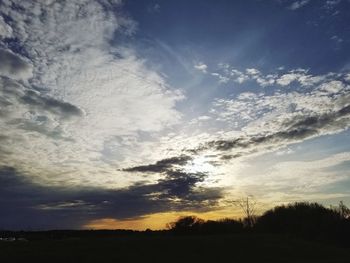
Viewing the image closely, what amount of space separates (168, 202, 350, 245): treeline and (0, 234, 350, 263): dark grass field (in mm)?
23321

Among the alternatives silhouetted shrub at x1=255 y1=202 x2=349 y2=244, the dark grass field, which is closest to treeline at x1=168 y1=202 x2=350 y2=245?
silhouetted shrub at x1=255 y1=202 x2=349 y2=244

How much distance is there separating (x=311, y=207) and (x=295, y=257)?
55.1m

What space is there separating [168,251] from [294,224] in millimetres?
51511

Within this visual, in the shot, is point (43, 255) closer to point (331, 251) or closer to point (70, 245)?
point (70, 245)

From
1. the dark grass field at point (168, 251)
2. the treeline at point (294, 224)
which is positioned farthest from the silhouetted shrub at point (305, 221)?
the dark grass field at point (168, 251)

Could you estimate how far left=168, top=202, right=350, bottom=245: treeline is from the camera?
7219cm

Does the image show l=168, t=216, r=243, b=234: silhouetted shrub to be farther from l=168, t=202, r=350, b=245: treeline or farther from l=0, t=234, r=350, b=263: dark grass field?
l=0, t=234, r=350, b=263: dark grass field

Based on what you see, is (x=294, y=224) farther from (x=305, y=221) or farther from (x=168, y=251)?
(x=168, y=251)

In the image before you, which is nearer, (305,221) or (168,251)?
(168,251)

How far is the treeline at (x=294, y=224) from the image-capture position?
72.2m

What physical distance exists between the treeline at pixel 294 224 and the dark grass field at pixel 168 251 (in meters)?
23.3

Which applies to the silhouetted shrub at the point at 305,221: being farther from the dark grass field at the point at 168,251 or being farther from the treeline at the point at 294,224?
the dark grass field at the point at 168,251

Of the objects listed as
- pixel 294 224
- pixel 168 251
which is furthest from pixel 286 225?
pixel 168 251

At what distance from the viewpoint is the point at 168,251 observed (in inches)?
1532
